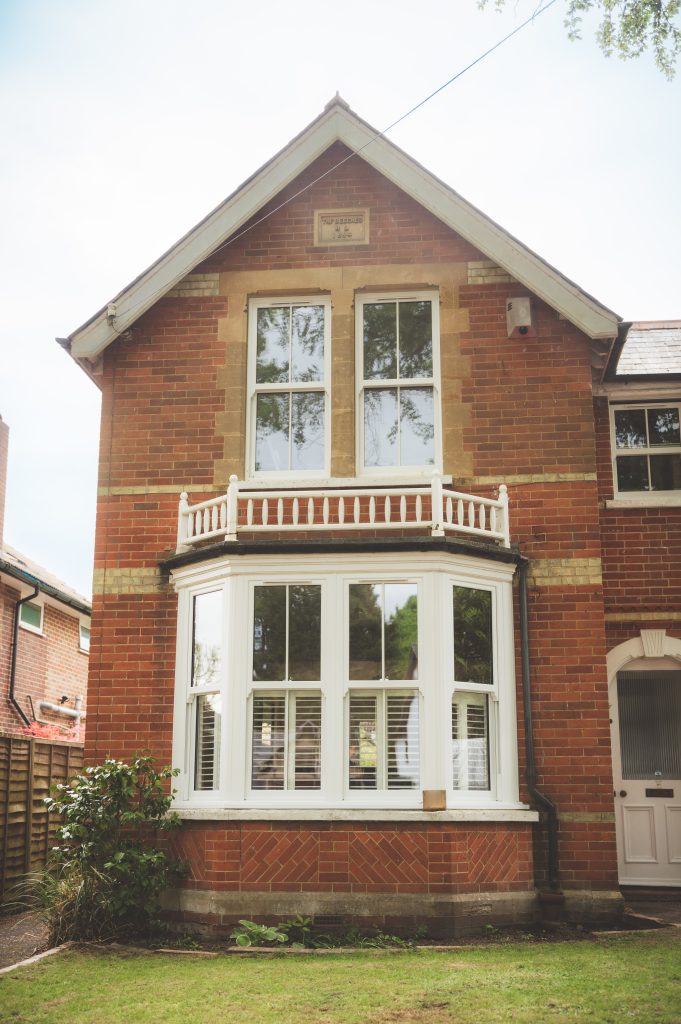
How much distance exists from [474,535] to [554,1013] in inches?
201

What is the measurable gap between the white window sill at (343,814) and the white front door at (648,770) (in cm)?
261

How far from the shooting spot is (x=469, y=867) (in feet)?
30.8

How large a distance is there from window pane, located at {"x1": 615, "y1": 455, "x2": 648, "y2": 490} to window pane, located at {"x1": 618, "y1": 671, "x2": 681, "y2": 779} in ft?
7.15

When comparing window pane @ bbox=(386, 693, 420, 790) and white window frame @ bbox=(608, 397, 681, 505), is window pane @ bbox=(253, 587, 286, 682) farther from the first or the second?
white window frame @ bbox=(608, 397, 681, 505)

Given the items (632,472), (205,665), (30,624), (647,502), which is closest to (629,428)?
(632,472)

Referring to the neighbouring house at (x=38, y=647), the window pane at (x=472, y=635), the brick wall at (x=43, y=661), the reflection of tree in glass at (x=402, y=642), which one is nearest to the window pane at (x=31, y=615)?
the neighbouring house at (x=38, y=647)

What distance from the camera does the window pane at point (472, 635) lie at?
10.1 metres

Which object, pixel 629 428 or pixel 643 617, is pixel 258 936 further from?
pixel 629 428

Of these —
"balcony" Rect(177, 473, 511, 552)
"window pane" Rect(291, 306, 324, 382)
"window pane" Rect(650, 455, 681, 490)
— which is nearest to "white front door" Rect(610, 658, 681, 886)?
"window pane" Rect(650, 455, 681, 490)

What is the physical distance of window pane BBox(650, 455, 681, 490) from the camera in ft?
39.7

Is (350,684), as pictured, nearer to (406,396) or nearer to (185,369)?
(406,396)

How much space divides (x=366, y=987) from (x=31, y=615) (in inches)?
487

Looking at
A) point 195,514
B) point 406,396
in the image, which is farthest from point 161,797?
point 406,396

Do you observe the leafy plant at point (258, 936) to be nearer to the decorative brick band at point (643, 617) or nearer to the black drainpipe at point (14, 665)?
the decorative brick band at point (643, 617)
